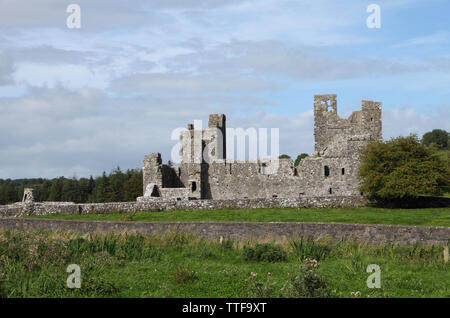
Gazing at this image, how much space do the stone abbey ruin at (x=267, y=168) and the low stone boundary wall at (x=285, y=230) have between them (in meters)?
11.9

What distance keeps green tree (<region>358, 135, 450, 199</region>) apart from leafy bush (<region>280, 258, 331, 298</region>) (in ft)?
70.1

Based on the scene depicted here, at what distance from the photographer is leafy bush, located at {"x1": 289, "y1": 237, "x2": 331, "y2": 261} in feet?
52.3

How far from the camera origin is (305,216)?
27.2 m

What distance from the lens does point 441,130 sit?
472 feet

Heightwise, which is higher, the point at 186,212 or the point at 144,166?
the point at 144,166

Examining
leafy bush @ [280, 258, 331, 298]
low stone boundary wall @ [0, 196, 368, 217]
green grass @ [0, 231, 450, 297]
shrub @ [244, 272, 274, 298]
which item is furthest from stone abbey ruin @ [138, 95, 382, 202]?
leafy bush @ [280, 258, 331, 298]

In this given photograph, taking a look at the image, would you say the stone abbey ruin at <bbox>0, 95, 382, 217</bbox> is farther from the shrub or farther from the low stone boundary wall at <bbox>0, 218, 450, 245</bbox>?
the shrub

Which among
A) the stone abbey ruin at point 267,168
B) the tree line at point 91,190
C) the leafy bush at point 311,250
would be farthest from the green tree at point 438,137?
the leafy bush at point 311,250

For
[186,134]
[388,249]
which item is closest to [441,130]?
[186,134]

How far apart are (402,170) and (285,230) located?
579 inches

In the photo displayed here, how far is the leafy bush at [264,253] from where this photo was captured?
15.7 metres

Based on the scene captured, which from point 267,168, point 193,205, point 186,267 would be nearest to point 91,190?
point 267,168

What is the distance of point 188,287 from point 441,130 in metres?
145

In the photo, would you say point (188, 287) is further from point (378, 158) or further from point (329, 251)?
point (378, 158)
